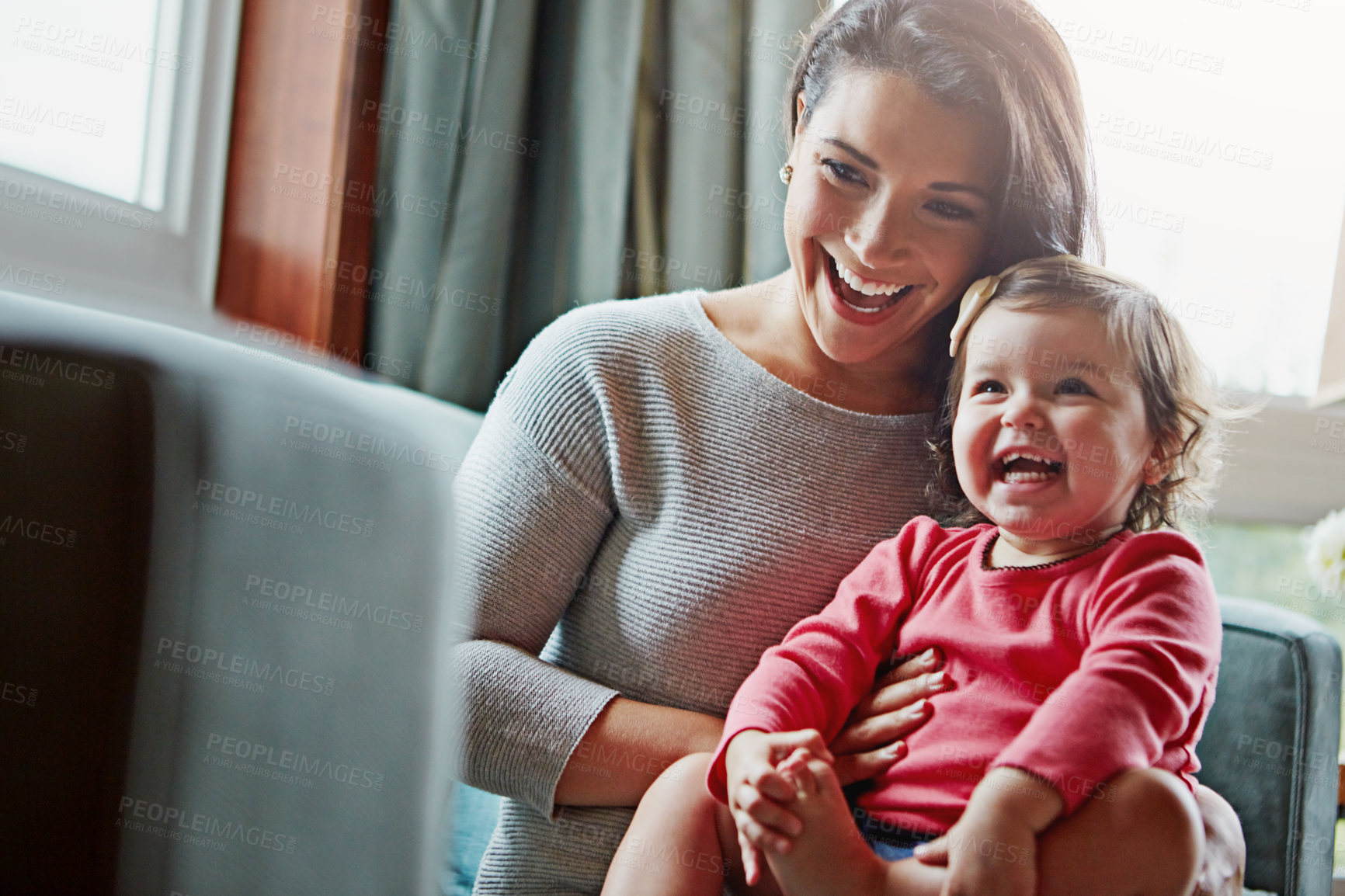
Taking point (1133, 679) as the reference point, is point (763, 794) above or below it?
below

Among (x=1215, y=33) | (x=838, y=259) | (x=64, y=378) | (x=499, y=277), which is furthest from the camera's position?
(x=499, y=277)

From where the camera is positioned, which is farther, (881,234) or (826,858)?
(881,234)

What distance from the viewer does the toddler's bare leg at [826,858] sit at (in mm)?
577

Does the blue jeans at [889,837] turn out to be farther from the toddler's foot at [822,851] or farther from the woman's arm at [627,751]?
the woman's arm at [627,751]

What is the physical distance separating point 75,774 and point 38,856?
0.06 metres

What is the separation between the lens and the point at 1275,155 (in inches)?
46.0

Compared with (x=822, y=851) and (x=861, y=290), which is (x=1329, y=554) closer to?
(x=861, y=290)

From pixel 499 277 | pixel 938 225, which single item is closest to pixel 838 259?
pixel 938 225

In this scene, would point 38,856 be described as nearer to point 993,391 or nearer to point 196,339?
point 196,339

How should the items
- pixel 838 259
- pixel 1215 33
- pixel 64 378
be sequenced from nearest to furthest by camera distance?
pixel 64 378 → pixel 838 259 → pixel 1215 33

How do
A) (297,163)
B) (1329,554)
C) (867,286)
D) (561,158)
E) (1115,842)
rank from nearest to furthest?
(1115,842), (867,286), (1329,554), (297,163), (561,158)

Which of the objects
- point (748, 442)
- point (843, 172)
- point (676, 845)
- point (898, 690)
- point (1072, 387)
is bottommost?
point (676, 845)

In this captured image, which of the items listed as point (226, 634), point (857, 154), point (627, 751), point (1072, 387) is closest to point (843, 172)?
point (857, 154)

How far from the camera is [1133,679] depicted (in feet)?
1.82
